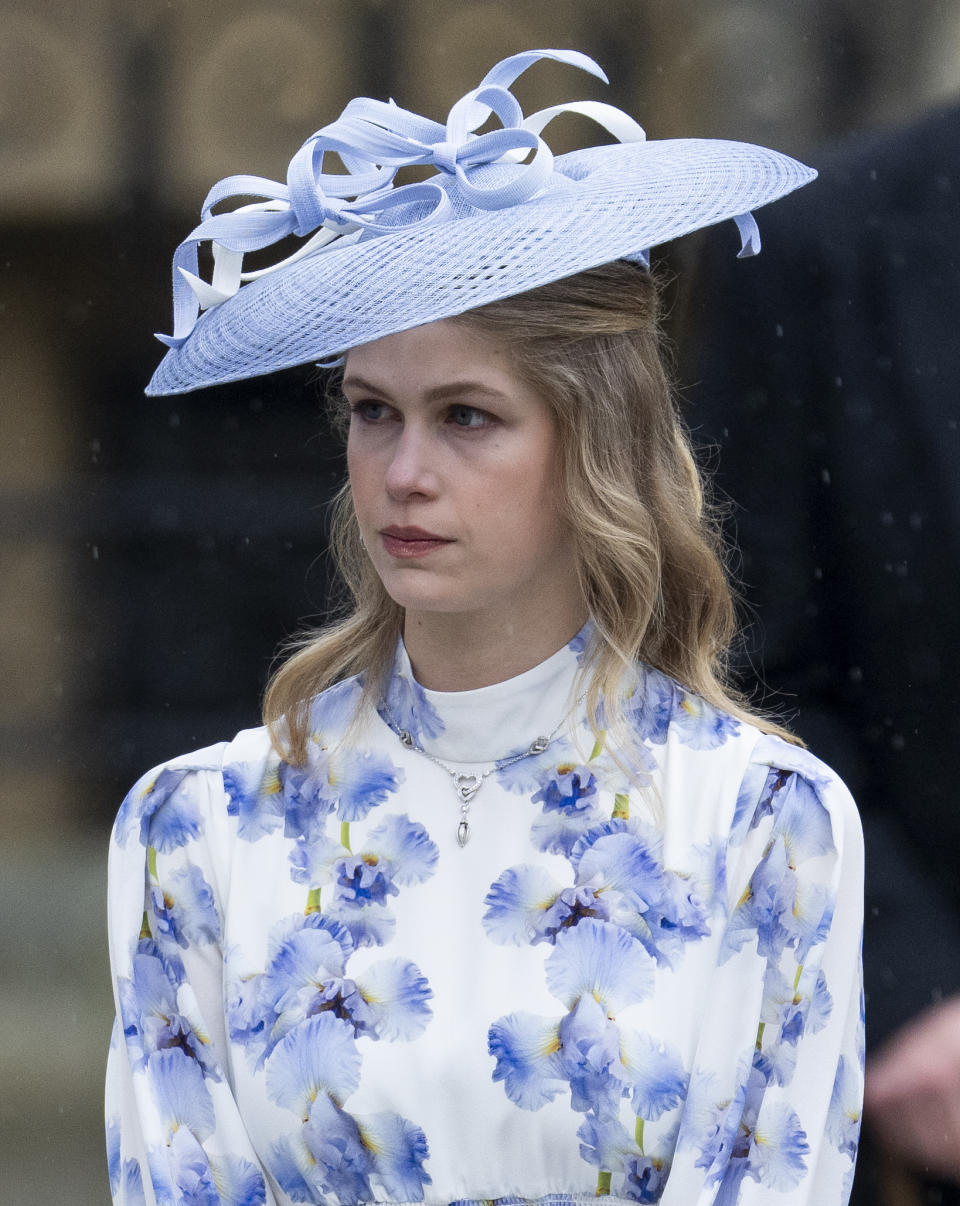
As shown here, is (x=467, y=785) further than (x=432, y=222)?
Yes

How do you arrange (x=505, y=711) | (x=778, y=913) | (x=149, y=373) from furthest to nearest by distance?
(x=149, y=373) < (x=505, y=711) < (x=778, y=913)

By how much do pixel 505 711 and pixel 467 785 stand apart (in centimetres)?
7

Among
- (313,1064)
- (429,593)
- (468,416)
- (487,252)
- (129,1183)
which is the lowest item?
(129,1183)

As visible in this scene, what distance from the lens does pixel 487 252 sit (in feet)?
4.24

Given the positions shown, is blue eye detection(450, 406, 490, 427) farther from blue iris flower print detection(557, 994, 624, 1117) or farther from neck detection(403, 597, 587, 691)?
blue iris flower print detection(557, 994, 624, 1117)

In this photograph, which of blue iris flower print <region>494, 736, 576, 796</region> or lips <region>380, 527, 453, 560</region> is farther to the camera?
blue iris flower print <region>494, 736, 576, 796</region>

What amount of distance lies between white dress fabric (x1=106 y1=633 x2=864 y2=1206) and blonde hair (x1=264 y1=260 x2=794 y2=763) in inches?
1.5

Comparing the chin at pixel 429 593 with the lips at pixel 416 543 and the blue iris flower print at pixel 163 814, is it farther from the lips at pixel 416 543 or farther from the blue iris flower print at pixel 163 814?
the blue iris flower print at pixel 163 814

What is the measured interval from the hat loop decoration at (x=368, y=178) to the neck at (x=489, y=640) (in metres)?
0.32

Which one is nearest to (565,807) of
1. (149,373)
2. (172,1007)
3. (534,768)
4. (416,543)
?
(534,768)

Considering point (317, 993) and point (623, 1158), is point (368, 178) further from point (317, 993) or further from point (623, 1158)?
point (623, 1158)

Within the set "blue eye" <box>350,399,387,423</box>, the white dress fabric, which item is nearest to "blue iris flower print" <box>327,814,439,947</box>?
the white dress fabric

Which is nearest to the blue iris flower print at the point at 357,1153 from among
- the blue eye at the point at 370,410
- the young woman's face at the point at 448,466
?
the young woman's face at the point at 448,466

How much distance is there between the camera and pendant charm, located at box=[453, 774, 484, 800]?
1.49m
